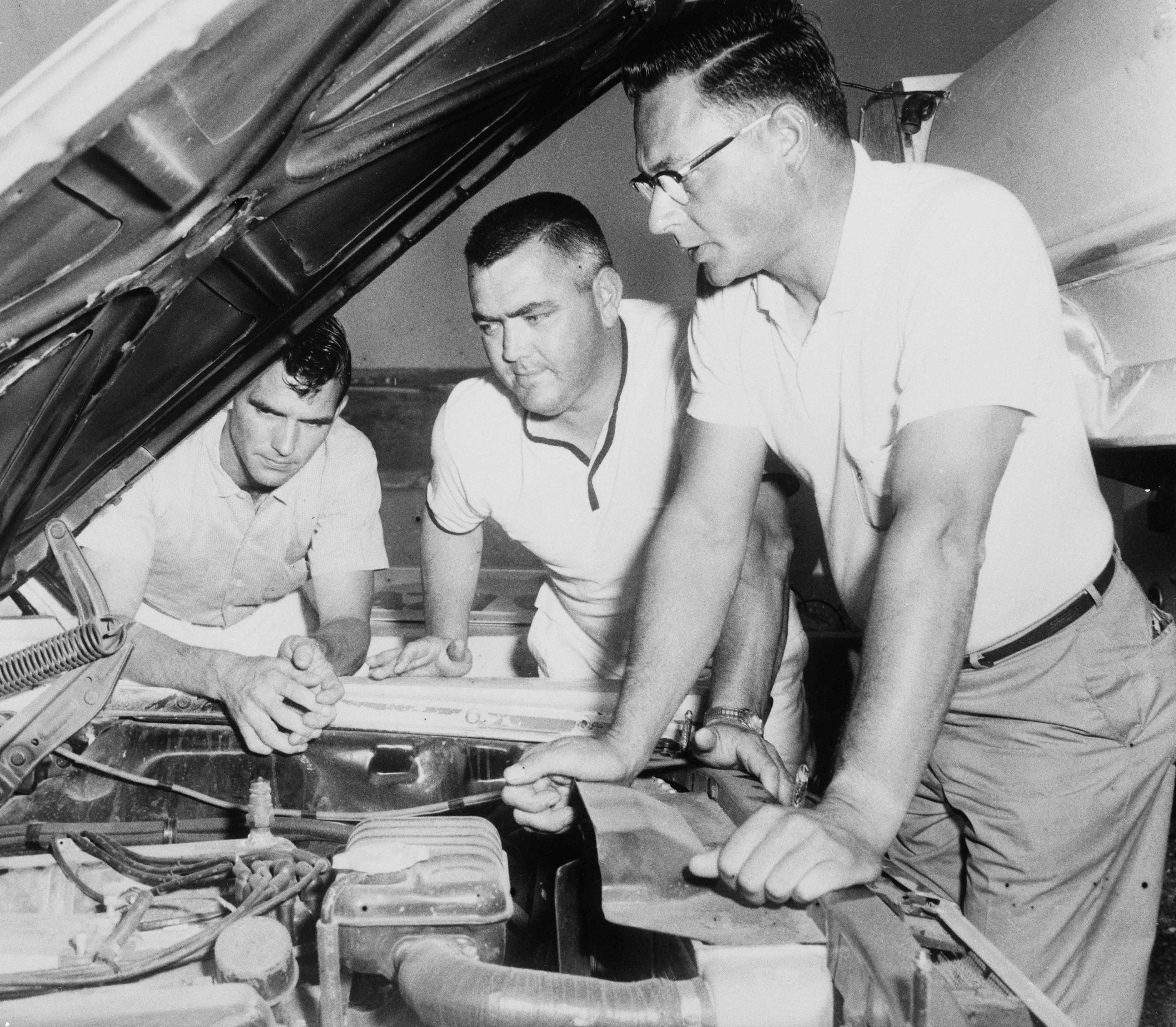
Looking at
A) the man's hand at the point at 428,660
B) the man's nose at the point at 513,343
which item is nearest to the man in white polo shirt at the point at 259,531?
the man's hand at the point at 428,660

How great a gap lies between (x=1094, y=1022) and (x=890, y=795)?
2.82 feet

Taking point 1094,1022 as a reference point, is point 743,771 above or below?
above

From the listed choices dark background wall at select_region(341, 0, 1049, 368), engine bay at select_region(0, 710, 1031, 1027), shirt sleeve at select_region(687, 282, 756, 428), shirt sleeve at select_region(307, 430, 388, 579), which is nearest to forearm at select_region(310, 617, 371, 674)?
shirt sleeve at select_region(307, 430, 388, 579)

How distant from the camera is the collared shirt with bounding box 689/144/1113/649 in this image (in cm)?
111

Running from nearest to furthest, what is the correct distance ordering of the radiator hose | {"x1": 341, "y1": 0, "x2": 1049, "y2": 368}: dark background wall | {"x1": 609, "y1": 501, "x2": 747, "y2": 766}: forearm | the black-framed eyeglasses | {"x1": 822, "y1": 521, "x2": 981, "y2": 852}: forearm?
the radiator hose → {"x1": 822, "y1": 521, "x2": 981, "y2": 852}: forearm → the black-framed eyeglasses → {"x1": 609, "y1": 501, "x2": 747, "y2": 766}: forearm → {"x1": 341, "y1": 0, "x2": 1049, "y2": 368}: dark background wall

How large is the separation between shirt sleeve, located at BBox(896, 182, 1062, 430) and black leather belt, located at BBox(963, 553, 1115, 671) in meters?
0.42

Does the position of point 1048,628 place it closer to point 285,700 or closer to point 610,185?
point 285,700

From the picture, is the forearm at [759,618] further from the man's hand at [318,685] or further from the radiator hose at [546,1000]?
the radiator hose at [546,1000]

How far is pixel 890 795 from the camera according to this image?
3.17 ft

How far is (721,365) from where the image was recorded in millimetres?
1506

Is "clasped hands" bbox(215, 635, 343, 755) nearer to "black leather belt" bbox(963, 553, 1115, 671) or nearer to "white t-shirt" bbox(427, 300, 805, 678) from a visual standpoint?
"white t-shirt" bbox(427, 300, 805, 678)

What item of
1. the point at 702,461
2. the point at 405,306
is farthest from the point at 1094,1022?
the point at 405,306

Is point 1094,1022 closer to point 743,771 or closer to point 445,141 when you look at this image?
point 743,771

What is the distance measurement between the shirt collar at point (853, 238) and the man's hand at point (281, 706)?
3.26 feet
